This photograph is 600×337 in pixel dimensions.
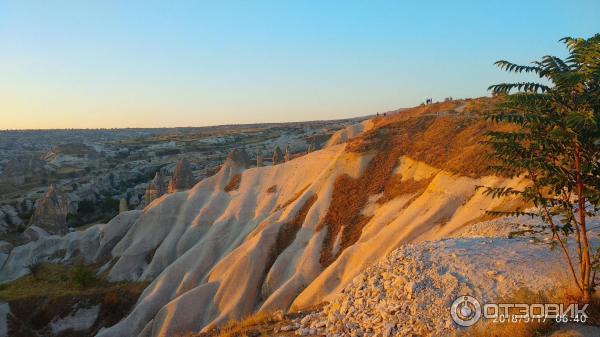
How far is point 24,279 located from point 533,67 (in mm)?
48614

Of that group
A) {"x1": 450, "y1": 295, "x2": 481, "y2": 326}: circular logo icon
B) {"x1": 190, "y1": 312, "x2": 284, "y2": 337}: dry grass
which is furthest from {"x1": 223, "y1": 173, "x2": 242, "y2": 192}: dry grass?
{"x1": 450, "y1": 295, "x2": 481, "y2": 326}: circular logo icon

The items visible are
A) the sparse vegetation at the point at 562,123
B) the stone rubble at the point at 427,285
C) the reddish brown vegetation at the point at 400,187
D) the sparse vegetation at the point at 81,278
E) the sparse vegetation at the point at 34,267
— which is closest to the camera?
the sparse vegetation at the point at 562,123

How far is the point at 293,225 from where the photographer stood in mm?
35875

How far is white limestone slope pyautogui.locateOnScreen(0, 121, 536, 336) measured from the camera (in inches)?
1040

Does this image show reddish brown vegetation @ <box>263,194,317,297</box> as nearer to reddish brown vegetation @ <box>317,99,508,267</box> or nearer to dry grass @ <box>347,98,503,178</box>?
reddish brown vegetation @ <box>317,99,508,267</box>

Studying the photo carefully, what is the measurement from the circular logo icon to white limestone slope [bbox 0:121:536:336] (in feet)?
42.9

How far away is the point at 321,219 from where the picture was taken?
3478cm

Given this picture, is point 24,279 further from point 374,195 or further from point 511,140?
point 511,140

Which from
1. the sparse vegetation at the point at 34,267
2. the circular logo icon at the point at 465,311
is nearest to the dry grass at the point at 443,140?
the circular logo icon at the point at 465,311

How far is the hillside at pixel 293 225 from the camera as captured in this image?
26781mm

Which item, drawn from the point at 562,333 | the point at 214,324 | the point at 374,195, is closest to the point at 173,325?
the point at 214,324

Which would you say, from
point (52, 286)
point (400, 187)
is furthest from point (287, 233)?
point (52, 286)

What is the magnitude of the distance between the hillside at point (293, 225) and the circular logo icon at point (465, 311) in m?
11.8

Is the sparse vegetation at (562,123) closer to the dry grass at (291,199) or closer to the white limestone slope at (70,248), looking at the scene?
the dry grass at (291,199)
